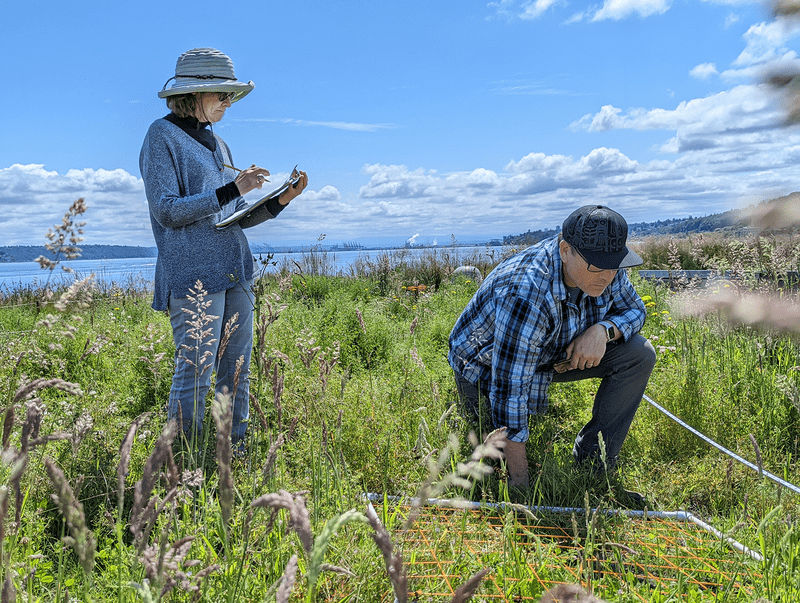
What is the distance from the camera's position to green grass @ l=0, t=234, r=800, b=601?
5.29 ft

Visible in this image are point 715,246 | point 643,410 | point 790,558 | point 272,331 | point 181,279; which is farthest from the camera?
point 715,246

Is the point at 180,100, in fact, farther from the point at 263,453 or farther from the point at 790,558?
the point at 790,558

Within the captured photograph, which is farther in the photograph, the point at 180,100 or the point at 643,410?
the point at 643,410

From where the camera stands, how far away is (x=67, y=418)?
328cm

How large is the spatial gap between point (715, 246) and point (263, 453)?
1250 cm

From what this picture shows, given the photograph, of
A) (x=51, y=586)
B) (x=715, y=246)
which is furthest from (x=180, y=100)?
(x=715, y=246)

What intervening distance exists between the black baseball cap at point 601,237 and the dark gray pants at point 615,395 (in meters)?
0.63

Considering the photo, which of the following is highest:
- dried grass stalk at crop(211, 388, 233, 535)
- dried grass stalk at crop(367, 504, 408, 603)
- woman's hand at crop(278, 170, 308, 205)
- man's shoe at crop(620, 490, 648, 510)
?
woman's hand at crop(278, 170, 308, 205)

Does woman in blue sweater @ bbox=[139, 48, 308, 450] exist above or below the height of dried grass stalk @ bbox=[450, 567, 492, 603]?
above

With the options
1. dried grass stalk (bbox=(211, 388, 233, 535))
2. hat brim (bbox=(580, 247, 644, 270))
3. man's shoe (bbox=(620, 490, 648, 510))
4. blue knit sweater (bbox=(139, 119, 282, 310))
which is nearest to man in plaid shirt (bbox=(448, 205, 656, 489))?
hat brim (bbox=(580, 247, 644, 270))

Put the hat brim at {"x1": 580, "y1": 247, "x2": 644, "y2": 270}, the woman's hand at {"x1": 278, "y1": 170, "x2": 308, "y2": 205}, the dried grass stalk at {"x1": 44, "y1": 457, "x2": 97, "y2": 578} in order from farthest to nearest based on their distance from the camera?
1. the woman's hand at {"x1": 278, "y1": 170, "x2": 308, "y2": 205}
2. the hat brim at {"x1": 580, "y1": 247, "x2": 644, "y2": 270}
3. the dried grass stalk at {"x1": 44, "y1": 457, "x2": 97, "y2": 578}

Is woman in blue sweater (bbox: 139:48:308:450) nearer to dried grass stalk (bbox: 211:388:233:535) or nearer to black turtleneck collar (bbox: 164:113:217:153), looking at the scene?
black turtleneck collar (bbox: 164:113:217:153)

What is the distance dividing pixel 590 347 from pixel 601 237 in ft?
1.95

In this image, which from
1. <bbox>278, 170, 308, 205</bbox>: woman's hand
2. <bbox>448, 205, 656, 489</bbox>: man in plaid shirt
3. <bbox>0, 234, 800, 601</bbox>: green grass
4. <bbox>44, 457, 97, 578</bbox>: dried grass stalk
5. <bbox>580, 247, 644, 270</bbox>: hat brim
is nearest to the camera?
<bbox>44, 457, 97, 578</bbox>: dried grass stalk
